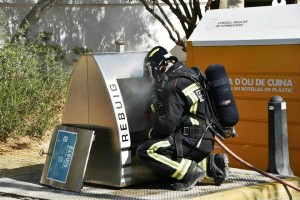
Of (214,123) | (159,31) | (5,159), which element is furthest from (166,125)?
(159,31)

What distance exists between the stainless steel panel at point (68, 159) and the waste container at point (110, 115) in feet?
0.05

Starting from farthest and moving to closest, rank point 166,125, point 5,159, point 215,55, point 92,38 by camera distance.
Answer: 1. point 92,38
2. point 5,159
3. point 215,55
4. point 166,125

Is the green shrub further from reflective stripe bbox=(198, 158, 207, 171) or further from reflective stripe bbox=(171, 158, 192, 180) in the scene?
reflective stripe bbox=(171, 158, 192, 180)

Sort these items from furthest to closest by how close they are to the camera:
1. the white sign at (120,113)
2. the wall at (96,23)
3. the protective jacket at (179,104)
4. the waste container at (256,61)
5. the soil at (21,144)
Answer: the wall at (96,23)
the soil at (21,144)
the waste container at (256,61)
the white sign at (120,113)
the protective jacket at (179,104)

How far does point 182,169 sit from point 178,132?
1.19ft

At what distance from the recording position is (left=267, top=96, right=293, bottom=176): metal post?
23.8ft

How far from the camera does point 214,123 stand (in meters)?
6.86

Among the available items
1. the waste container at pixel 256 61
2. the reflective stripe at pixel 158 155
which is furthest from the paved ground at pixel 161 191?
the waste container at pixel 256 61

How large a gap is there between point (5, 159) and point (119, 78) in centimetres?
317

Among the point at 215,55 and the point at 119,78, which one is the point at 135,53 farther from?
the point at 215,55

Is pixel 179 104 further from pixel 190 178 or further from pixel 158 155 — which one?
pixel 190 178

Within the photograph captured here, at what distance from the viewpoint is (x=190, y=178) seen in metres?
6.75

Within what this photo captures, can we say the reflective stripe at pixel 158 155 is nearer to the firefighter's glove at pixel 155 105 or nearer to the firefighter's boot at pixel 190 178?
the firefighter's boot at pixel 190 178

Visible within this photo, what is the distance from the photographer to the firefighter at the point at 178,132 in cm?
661
